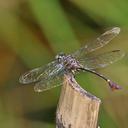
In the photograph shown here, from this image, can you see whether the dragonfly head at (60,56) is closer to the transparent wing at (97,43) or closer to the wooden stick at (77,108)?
the transparent wing at (97,43)

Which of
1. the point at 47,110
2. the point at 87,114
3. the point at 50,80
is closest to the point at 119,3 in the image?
the point at 50,80

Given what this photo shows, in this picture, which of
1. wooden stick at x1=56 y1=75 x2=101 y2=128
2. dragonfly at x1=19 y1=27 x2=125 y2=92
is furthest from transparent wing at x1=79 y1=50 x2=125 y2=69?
wooden stick at x1=56 y1=75 x2=101 y2=128

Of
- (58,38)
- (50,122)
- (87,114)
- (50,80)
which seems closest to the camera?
(87,114)

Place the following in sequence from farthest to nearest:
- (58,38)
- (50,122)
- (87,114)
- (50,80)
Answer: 1. (50,122)
2. (58,38)
3. (50,80)
4. (87,114)

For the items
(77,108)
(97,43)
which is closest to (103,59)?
(97,43)

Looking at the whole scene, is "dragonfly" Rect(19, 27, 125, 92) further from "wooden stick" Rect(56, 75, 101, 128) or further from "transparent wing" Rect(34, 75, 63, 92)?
"wooden stick" Rect(56, 75, 101, 128)

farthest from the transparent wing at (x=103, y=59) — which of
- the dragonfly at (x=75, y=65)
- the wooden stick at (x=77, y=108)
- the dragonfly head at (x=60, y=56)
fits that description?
the wooden stick at (x=77, y=108)

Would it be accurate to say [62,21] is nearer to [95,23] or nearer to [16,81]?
[95,23]
